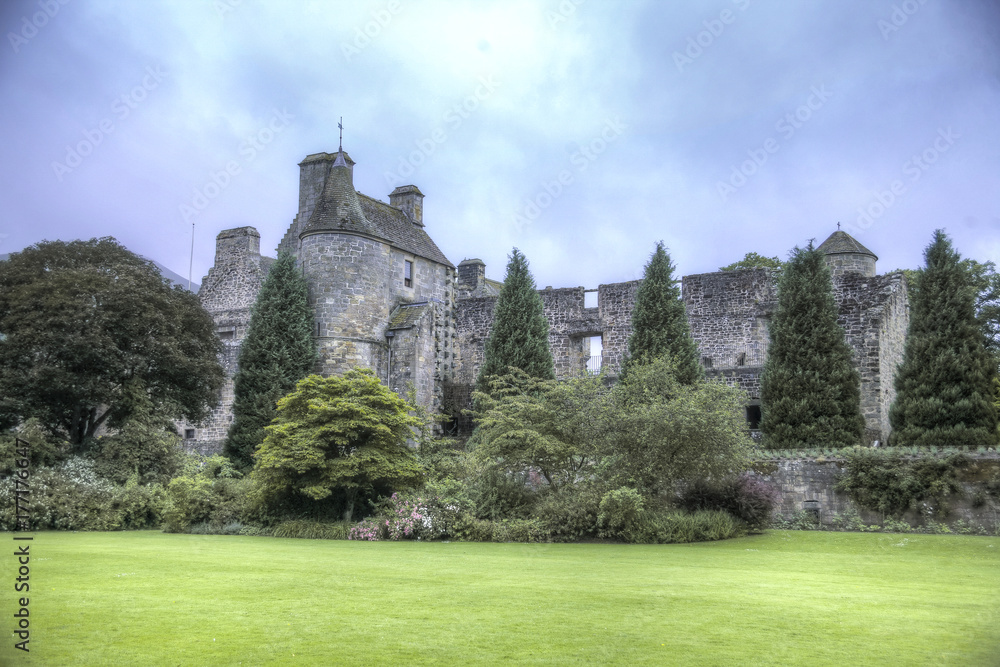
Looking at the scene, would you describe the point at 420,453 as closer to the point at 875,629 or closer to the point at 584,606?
the point at 584,606

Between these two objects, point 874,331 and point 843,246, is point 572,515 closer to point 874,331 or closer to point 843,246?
point 874,331

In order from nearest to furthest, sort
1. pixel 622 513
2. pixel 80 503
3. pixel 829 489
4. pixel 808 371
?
pixel 622 513 < pixel 829 489 < pixel 80 503 < pixel 808 371

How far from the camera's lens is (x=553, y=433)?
64.6ft

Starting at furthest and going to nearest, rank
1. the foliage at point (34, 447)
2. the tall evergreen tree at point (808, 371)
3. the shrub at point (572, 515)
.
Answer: the tall evergreen tree at point (808, 371) → the foliage at point (34, 447) → the shrub at point (572, 515)

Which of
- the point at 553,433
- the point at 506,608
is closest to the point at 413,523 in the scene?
the point at 553,433

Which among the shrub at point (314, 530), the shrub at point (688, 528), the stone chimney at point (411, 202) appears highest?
the stone chimney at point (411, 202)

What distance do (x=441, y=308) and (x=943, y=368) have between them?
17.1 meters

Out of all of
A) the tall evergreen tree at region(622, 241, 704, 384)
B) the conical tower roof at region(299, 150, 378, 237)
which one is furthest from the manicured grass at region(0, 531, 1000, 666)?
the conical tower roof at region(299, 150, 378, 237)

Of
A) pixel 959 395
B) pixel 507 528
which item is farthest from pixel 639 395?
pixel 959 395

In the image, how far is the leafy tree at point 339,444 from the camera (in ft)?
64.4

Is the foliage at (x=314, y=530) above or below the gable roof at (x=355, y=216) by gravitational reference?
below

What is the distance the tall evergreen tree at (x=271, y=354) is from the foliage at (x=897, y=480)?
1719 cm

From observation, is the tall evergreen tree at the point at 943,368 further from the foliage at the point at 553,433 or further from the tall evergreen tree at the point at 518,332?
the tall evergreen tree at the point at 518,332

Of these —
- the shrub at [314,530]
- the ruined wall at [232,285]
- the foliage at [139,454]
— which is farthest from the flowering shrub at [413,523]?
the ruined wall at [232,285]
